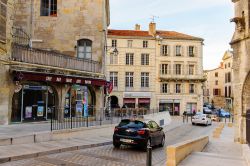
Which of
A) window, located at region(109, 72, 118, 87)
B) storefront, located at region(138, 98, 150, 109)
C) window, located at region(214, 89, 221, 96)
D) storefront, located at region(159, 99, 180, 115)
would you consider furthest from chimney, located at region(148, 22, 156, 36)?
window, located at region(214, 89, 221, 96)

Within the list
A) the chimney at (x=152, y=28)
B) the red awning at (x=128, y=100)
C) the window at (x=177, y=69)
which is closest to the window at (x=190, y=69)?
the window at (x=177, y=69)

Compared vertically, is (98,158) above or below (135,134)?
below

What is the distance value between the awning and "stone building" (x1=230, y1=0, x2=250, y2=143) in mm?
9249

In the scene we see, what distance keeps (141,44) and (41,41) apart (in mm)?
29653

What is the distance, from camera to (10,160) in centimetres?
950

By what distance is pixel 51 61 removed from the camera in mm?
18438

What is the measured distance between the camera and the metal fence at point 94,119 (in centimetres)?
1585

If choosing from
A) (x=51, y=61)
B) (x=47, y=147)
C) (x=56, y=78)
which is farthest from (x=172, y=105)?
(x=47, y=147)

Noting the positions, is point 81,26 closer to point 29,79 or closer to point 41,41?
point 41,41

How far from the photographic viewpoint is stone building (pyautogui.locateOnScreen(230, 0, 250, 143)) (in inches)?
682

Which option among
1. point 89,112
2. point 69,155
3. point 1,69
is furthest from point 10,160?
point 89,112

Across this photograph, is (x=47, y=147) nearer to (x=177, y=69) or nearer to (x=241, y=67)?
(x=241, y=67)

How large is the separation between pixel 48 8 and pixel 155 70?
30700 mm

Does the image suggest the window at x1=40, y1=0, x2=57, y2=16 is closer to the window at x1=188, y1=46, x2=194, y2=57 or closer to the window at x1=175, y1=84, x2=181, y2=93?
the window at x1=175, y1=84, x2=181, y2=93
